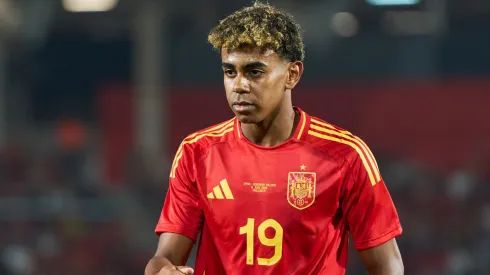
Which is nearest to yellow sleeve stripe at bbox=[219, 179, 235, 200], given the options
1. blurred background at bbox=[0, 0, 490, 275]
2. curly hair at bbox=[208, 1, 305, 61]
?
curly hair at bbox=[208, 1, 305, 61]

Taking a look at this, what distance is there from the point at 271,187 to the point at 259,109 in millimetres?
267

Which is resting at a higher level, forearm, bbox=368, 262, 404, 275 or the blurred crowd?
forearm, bbox=368, 262, 404, 275

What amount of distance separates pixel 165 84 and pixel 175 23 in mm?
722

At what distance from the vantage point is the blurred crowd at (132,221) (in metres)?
8.85

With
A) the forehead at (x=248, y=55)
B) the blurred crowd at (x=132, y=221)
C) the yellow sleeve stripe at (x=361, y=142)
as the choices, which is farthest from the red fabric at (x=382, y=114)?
the forehead at (x=248, y=55)

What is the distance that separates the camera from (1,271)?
7625 mm

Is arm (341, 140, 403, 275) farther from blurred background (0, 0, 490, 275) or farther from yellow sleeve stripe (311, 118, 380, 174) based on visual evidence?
blurred background (0, 0, 490, 275)

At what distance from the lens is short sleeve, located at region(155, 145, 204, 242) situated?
11.1 ft

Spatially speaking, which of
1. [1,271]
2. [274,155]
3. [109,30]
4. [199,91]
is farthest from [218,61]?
[274,155]

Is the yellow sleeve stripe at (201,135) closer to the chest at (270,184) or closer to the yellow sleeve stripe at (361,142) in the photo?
the chest at (270,184)

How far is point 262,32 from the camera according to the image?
10.6 ft

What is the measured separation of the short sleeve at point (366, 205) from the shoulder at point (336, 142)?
0.05 feet

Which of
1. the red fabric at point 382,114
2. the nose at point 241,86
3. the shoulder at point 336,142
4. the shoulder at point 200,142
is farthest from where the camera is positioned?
the red fabric at point 382,114

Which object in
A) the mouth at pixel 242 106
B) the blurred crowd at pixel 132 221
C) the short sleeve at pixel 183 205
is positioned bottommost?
the blurred crowd at pixel 132 221
